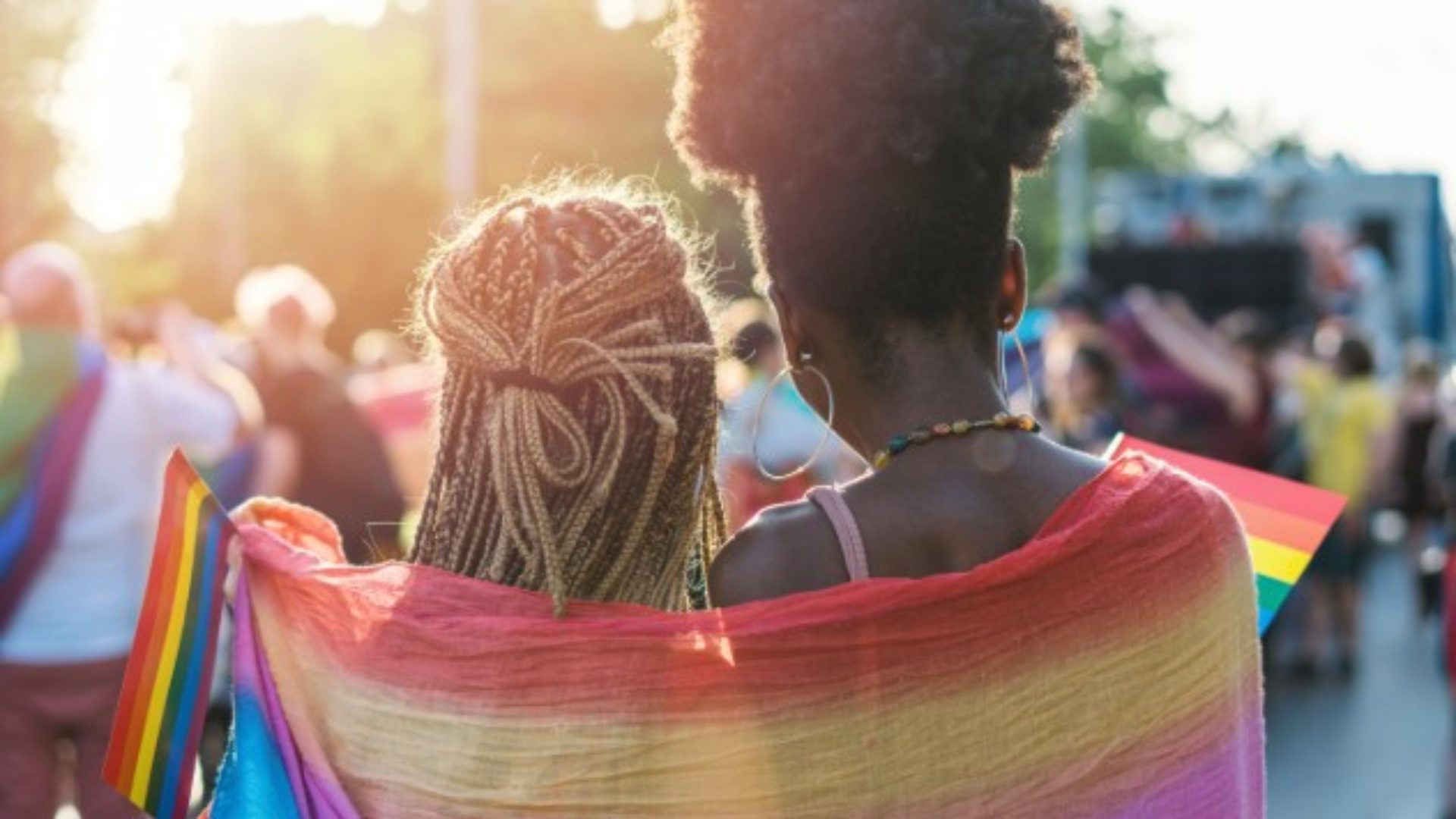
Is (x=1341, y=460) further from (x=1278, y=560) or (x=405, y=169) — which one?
(x=405, y=169)

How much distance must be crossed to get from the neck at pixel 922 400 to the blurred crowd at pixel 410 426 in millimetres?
110

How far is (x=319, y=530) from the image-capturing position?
3.13m

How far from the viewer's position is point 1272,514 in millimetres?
3320

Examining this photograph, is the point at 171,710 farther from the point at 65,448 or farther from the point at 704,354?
the point at 65,448

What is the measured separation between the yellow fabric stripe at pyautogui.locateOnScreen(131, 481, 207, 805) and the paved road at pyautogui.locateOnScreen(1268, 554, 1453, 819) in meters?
6.27

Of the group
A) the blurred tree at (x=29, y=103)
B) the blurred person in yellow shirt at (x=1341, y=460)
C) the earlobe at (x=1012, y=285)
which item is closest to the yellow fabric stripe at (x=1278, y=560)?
the earlobe at (x=1012, y=285)

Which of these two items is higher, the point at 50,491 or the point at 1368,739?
the point at 50,491

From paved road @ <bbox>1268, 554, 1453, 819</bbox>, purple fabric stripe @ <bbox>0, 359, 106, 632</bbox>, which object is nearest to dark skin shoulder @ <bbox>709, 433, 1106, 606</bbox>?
purple fabric stripe @ <bbox>0, 359, 106, 632</bbox>

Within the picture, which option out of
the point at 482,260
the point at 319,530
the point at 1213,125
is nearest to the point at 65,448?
the point at 319,530

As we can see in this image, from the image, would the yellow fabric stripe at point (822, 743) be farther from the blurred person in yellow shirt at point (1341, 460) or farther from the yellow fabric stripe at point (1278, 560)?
the blurred person in yellow shirt at point (1341, 460)

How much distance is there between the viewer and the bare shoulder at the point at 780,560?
2.61m

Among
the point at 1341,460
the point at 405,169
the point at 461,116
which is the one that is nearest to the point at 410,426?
the point at 1341,460

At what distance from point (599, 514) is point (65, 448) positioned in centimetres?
362

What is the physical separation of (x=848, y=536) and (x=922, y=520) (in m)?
0.09
